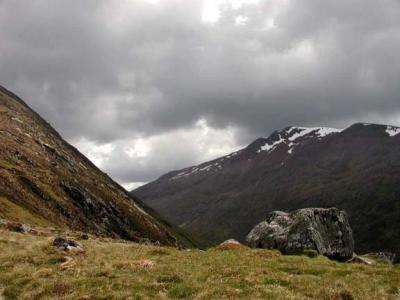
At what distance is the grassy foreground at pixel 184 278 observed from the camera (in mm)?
20453

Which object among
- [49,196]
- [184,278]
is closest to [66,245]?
[184,278]

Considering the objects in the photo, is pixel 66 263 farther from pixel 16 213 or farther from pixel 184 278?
pixel 16 213

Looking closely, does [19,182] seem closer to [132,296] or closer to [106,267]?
[106,267]

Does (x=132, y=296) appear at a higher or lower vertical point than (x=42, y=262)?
lower

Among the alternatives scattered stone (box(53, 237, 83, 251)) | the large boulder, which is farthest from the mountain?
the large boulder

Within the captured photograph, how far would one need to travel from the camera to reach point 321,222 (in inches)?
1923

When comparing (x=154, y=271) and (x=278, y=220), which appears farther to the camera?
(x=278, y=220)

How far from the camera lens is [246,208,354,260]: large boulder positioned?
4344 centimetres

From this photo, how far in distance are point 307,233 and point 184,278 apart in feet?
74.7

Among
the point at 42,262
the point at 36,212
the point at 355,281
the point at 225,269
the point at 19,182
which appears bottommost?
the point at 355,281

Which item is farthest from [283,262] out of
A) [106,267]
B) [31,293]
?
[31,293]

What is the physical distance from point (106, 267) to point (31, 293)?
20.1 ft

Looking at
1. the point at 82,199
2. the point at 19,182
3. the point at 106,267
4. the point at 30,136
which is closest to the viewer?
the point at 106,267

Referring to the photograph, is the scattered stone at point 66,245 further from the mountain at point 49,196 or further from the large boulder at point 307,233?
the mountain at point 49,196
